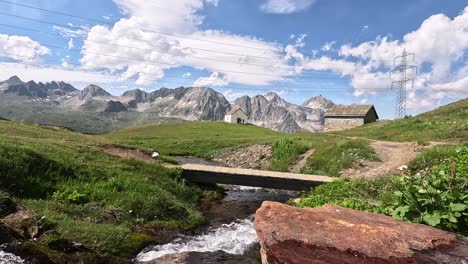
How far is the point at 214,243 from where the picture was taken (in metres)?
15.2

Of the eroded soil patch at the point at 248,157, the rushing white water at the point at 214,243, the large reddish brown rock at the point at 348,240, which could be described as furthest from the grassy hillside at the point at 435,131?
the large reddish brown rock at the point at 348,240

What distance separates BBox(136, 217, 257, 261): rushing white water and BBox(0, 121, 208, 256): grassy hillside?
2.67ft

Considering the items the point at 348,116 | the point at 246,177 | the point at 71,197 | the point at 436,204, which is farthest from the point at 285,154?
the point at 348,116

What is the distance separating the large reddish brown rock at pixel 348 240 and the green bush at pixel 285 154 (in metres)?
28.5

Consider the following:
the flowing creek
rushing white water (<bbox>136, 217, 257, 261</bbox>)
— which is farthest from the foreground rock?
rushing white water (<bbox>136, 217, 257, 261</bbox>)

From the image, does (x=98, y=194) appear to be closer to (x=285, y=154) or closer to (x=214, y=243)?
(x=214, y=243)

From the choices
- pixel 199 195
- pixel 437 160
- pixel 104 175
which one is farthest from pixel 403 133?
pixel 104 175

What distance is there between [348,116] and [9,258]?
10121cm

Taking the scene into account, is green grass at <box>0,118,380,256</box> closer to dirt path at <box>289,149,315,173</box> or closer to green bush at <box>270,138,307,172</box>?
dirt path at <box>289,149,315,173</box>

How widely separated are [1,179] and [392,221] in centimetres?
1474

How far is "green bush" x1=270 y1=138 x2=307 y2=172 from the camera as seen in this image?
3756 cm

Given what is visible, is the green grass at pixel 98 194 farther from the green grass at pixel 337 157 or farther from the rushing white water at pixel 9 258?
the green grass at pixel 337 157

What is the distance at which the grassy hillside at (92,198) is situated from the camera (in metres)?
13.0

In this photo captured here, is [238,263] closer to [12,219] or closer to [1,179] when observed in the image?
[12,219]
